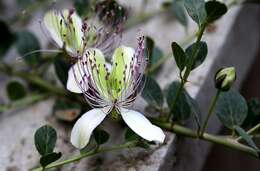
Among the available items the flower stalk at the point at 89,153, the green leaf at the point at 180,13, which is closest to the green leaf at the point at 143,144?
the flower stalk at the point at 89,153

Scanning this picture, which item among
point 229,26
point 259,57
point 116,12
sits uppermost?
point 116,12

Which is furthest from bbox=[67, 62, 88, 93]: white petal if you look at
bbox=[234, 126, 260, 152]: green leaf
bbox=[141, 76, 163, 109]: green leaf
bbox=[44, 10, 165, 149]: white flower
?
bbox=[234, 126, 260, 152]: green leaf

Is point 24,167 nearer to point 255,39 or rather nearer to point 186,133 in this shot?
point 186,133

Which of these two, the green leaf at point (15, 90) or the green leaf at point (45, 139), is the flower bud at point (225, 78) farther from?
the green leaf at point (15, 90)

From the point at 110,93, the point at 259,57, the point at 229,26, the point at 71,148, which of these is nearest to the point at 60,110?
the point at 71,148

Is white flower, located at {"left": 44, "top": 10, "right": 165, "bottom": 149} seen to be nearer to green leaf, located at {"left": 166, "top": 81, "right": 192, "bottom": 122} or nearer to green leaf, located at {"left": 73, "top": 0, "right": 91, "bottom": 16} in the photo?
green leaf, located at {"left": 166, "top": 81, "right": 192, "bottom": 122}

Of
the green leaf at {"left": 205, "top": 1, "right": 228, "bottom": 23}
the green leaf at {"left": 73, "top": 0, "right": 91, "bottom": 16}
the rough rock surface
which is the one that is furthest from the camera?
the green leaf at {"left": 73, "top": 0, "right": 91, "bottom": 16}
